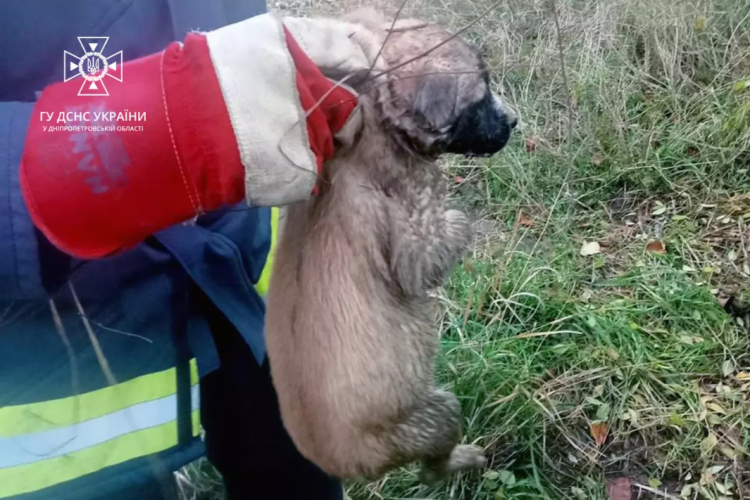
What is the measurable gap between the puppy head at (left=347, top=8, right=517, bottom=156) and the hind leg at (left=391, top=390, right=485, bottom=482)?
0.44 m

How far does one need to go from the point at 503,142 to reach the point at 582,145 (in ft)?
5.04

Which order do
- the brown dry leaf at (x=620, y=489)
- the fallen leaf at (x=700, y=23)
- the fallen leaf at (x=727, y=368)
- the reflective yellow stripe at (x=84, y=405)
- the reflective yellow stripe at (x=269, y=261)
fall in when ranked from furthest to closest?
the fallen leaf at (x=700, y=23) → the fallen leaf at (x=727, y=368) → the brown dry leaf at (x=620, y=489) → the reflective yellow stripe at (x=269, y=261) → the reflective yellow stripe at (x=84, y=405)

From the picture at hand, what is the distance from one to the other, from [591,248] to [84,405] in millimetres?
1690

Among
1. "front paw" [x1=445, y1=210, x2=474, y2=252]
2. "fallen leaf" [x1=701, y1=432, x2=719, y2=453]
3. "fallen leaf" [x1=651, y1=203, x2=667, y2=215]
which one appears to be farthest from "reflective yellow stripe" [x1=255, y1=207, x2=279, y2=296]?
"fallen leaf" [x1=651, y1=203, x2=667, y2=215]

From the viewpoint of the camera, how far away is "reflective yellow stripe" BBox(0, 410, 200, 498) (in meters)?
1.00

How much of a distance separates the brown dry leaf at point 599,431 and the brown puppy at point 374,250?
0.85m

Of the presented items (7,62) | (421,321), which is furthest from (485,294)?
(7,62)

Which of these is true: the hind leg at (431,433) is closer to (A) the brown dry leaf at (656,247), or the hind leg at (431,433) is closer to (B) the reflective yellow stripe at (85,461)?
(B) the reflective yellow stripe at (85,461)

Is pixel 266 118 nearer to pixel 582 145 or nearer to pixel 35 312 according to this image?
pixel 35 312

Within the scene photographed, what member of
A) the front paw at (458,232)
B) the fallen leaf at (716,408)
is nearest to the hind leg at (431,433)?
the front paw at (458,232)

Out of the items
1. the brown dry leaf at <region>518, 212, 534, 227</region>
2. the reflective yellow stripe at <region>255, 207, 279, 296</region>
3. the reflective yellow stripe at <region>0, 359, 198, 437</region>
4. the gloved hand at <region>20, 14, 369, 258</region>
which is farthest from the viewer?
the brown dry leaf at <region>518, 212, 534, 227</region>

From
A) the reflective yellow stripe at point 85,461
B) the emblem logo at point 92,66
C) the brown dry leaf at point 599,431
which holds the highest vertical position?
the emblem logo at point 92,66

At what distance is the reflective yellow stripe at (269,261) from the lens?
1.29 metres

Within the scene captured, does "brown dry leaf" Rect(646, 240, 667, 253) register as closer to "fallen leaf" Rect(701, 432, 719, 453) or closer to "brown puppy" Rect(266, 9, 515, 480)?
"fallen leaf" Rect(701, 432, 719, 453)
